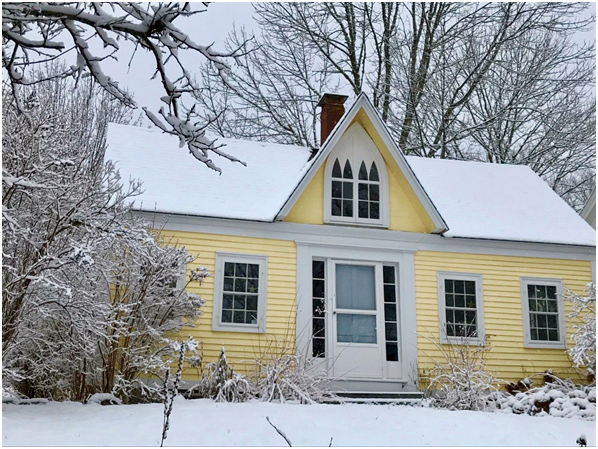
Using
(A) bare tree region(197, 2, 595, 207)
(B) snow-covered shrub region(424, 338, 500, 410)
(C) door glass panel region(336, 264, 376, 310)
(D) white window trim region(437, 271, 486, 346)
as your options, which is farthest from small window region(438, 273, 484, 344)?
(A) bare tree region(197, 2, 595, 207)

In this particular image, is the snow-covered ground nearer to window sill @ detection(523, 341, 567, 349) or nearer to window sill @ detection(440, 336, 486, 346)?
window sill @ detection(440, 336, 486, 346)

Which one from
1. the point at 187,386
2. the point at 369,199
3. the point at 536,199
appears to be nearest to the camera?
the point at 187,386

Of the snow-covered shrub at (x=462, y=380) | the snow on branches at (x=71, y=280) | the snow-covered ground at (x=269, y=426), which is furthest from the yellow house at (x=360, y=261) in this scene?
the snow-covered ground at (x=269, y=426)

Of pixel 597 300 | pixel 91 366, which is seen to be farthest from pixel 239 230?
pixel 597 300

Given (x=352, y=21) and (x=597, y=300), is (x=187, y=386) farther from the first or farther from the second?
(x=352, y=21)

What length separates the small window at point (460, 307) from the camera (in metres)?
12.1

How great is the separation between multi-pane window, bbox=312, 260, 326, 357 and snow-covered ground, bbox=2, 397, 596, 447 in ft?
8.59

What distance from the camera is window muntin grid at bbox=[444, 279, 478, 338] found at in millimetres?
12133

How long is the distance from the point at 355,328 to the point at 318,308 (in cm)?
77

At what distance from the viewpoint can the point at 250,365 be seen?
435 inches

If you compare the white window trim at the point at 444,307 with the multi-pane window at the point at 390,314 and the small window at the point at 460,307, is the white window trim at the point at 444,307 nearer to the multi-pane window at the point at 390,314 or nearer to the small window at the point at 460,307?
the small window at the point at 460,307

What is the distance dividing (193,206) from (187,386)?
306cm

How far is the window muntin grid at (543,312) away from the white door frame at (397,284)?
247 cm

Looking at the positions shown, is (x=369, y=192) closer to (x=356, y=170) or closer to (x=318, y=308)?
(x=356, y=170)
